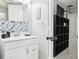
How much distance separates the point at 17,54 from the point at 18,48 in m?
0.13

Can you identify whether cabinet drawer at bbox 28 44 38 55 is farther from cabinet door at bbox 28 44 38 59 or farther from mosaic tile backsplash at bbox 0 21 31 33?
mosaic tile backsplash at bbox 0 21 31 33

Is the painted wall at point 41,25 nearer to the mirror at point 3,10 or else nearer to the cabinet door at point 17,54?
the cabinet door at point 17,54

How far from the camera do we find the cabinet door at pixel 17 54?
7.53 ft

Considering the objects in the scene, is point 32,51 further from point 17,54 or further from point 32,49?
point 17,54

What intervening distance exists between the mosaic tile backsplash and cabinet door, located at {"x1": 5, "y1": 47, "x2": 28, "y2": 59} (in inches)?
29.6

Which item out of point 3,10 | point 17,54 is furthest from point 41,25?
point 17,54

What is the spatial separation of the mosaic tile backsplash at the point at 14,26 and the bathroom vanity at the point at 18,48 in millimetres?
558

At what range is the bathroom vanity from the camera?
224 cm

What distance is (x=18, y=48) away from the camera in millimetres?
2502

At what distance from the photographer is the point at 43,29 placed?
3.36 metres

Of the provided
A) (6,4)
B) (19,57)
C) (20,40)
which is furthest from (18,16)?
(19,57)

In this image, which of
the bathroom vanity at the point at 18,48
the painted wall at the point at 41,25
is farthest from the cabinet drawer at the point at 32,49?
the painted wall at the point at 41,25

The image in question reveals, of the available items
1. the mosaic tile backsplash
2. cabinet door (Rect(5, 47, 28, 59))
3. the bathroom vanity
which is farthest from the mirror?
cabinet door (Rect(5, 47, 28, 59))

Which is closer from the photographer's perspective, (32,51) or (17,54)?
(17,54)
